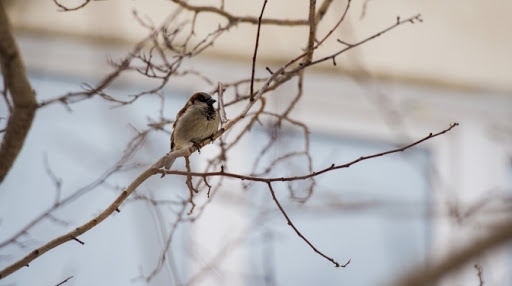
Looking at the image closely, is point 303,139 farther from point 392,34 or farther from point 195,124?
point 195,124

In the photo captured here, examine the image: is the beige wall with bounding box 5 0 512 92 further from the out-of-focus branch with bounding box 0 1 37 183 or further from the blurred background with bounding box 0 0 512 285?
the out-of-focus branch with bounding box 0 1 37 183

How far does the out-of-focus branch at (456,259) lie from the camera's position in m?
0.70

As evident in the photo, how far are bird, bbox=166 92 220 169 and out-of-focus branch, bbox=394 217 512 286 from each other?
3.66 ft

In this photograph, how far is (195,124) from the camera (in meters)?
1.84

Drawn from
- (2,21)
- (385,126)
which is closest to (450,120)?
(385,126)

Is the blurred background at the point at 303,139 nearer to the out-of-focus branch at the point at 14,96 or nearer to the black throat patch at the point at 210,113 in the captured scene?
the black throat patch at the point at 210,113

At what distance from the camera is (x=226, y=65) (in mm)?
2984

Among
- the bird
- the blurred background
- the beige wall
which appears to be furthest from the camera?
the beige wall

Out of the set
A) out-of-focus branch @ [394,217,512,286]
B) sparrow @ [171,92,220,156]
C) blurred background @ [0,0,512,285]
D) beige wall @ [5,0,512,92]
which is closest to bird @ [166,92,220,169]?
sparrow @ [171,92,220,156]

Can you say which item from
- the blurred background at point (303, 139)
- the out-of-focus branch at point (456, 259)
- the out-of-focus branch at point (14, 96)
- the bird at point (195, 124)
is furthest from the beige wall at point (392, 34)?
the out-of-focus branch at point (456, 259)

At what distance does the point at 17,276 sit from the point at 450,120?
175cm

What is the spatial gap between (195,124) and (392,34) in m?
1.41

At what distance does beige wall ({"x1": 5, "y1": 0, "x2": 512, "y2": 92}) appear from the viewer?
280 centimetres

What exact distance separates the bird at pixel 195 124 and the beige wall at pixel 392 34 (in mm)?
928
